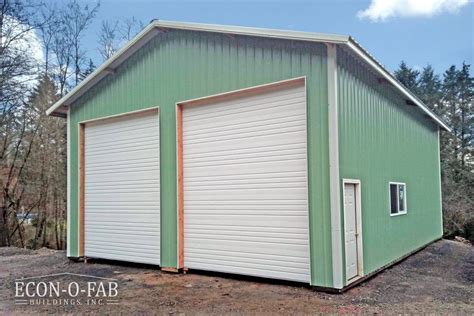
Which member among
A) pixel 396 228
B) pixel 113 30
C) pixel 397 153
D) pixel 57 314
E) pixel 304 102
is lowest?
pixel 57 314

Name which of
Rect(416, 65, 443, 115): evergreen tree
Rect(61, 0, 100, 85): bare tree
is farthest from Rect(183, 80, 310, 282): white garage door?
Rect(416, 65, 443, 115): evergreen tree

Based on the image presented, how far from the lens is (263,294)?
583cm

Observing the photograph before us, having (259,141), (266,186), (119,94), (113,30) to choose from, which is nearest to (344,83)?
(259,141)

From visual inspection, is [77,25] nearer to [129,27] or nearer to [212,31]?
[129,27]

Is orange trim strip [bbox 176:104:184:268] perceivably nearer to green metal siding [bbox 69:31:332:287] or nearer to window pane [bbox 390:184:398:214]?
green metal siding [bbox 69:31:332:287]

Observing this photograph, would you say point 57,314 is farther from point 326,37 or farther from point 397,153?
→ point 397,153

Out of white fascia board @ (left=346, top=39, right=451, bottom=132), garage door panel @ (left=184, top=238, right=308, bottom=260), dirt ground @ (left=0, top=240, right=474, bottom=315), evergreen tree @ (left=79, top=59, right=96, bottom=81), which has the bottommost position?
dirt ground @ (left=0, top=240, right=474, bottom=315)

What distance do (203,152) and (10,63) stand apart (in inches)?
396

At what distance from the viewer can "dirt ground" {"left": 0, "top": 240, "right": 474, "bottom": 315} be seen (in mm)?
5156

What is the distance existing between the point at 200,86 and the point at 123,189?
3171 millimetres

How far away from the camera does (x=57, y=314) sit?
5.13 metres

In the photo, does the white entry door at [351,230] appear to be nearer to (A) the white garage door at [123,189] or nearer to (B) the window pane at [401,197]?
(B) the window pane at [401,197]

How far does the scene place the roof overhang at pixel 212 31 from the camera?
585 centimetres

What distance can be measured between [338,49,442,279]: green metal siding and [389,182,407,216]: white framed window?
0.50 ft
